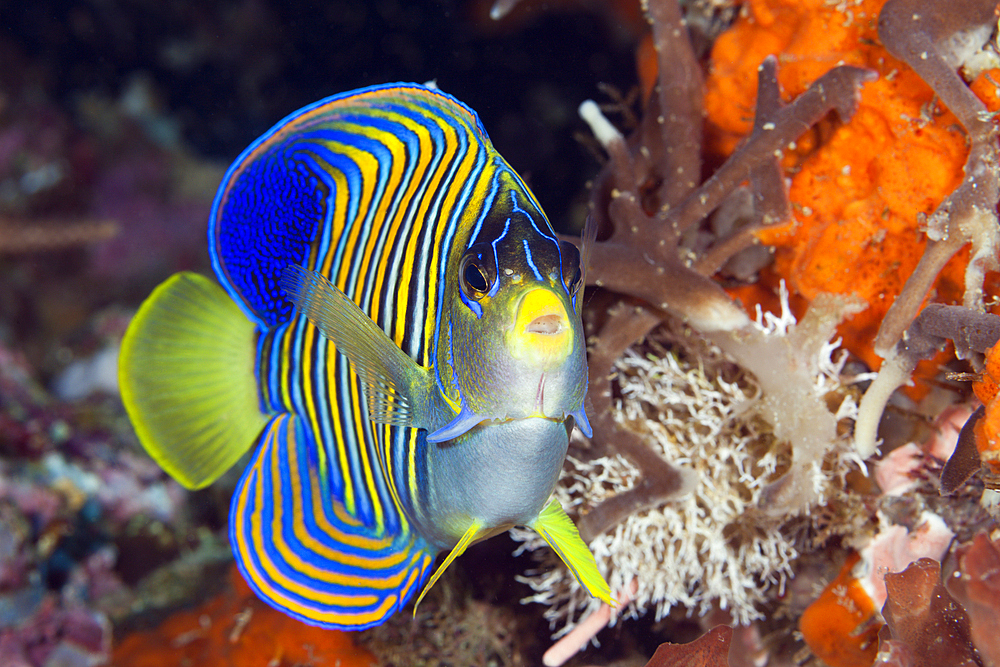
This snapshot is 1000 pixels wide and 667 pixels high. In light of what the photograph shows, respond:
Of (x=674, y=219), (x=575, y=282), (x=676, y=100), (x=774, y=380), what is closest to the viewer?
(x=575, y=282)

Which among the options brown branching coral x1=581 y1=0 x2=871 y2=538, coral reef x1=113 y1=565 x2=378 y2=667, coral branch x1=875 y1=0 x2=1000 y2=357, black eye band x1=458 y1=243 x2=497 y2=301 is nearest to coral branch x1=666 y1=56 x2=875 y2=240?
brown branching coral x1=581 y1=0 x2=871 y2=538

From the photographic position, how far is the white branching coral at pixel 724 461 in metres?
1.68

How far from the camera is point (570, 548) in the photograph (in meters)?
1.25

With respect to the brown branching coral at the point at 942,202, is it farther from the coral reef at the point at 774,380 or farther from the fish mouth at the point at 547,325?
the fish mouth at the point at 547,325

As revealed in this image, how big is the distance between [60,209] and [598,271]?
5.15m

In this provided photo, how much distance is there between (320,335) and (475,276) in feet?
1.81

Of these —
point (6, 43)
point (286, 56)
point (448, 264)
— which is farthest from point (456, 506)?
point (6, 43)

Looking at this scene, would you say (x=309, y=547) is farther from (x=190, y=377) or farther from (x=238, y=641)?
(x=238, y=641)

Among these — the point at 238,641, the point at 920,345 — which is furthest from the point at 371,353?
the point at 238,641

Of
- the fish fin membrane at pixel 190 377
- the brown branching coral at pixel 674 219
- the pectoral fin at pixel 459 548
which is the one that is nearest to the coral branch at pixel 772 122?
the brown branching coral at pixel 674 219

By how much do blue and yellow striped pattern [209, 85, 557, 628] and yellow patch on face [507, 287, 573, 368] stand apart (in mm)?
337

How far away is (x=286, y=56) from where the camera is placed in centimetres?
479

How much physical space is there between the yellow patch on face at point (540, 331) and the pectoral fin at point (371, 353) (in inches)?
10.0

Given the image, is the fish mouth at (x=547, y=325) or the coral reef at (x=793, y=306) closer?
the fish mouth at (x=547, y=325)
